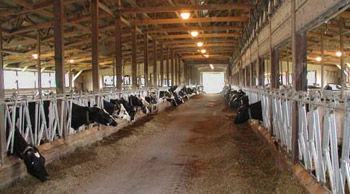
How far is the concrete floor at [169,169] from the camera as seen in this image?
488cm

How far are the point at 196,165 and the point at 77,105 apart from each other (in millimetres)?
3403

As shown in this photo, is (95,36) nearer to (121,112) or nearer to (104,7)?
(104,7)

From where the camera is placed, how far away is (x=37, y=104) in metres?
6.50

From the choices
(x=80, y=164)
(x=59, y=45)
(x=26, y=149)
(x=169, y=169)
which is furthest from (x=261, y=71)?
A: (x=26, y=149)

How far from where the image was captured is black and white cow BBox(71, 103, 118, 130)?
777 cm

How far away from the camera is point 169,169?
600 centimetres

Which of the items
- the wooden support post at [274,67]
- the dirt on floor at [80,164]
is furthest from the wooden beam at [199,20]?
the dirt on floor at [80,164]

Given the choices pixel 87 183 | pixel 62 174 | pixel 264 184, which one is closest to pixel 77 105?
pixel 62 174

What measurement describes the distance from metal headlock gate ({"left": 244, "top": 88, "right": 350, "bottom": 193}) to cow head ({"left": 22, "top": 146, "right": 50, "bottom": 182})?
396 centimetres

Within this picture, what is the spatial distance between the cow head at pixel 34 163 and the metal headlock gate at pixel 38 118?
0.42m

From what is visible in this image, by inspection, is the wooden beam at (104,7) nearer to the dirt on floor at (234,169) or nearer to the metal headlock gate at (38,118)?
the metal headlock gate at (38,118)

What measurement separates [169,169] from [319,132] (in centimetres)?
299

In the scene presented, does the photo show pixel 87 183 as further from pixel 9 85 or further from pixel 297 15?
pixel 9 85

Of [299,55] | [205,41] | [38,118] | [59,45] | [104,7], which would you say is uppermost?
[205,41]
